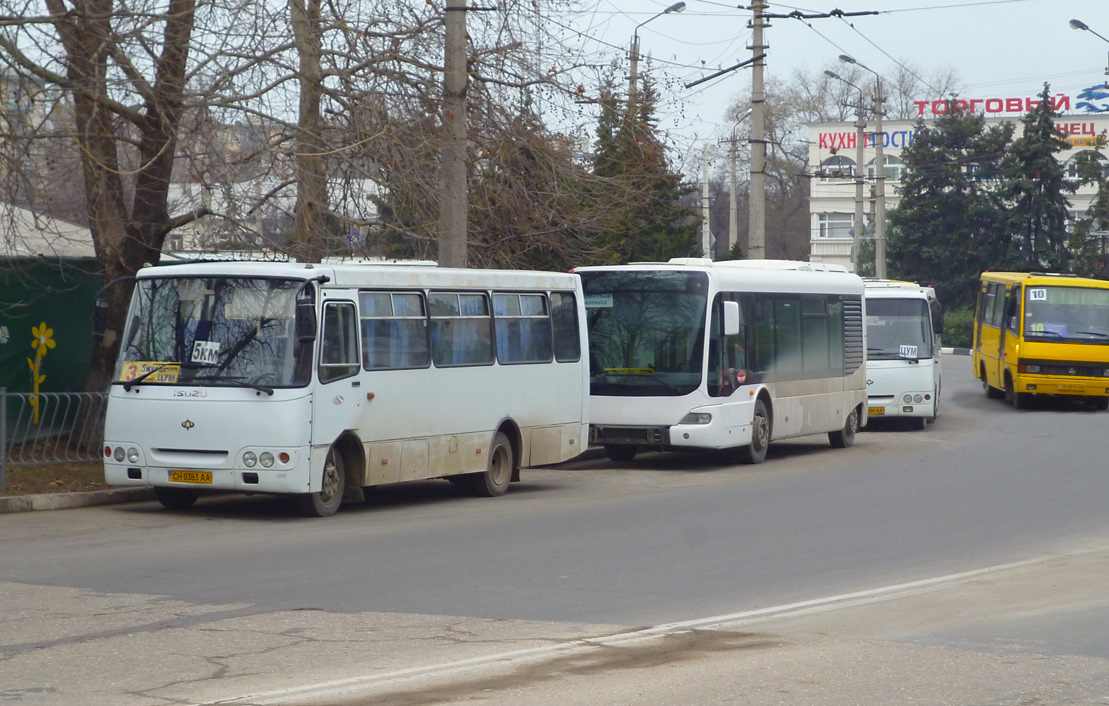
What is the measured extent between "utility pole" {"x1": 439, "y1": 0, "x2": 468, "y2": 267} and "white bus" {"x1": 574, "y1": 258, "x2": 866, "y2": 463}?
124 inches

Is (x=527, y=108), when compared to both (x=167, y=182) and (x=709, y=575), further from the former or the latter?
(x=709, y=575)

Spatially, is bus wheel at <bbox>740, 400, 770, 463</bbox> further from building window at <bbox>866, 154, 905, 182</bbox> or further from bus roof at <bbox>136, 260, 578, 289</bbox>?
building window at <bbox>866, 154, 905, 182</bbox>

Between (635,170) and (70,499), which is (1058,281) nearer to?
(635,170)

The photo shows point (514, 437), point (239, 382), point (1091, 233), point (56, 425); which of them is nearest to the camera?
point (239, 382)

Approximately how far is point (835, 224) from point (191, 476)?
79.8 metres

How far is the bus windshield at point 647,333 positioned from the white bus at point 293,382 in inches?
160

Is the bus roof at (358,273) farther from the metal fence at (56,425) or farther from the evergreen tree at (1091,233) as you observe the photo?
the evergreen tree at (1091,233)

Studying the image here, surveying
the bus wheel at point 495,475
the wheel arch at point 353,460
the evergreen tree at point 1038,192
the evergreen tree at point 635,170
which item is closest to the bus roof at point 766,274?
the evergreen tree at point 635,170

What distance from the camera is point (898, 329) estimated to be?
2738 centimetres

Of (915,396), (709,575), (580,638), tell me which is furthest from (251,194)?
(915,396)

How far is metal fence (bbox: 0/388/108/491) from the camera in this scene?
16172mm

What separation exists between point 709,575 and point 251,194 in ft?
26.5

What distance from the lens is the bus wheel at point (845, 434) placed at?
23.8 meters

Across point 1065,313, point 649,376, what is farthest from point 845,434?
point 1065,313
